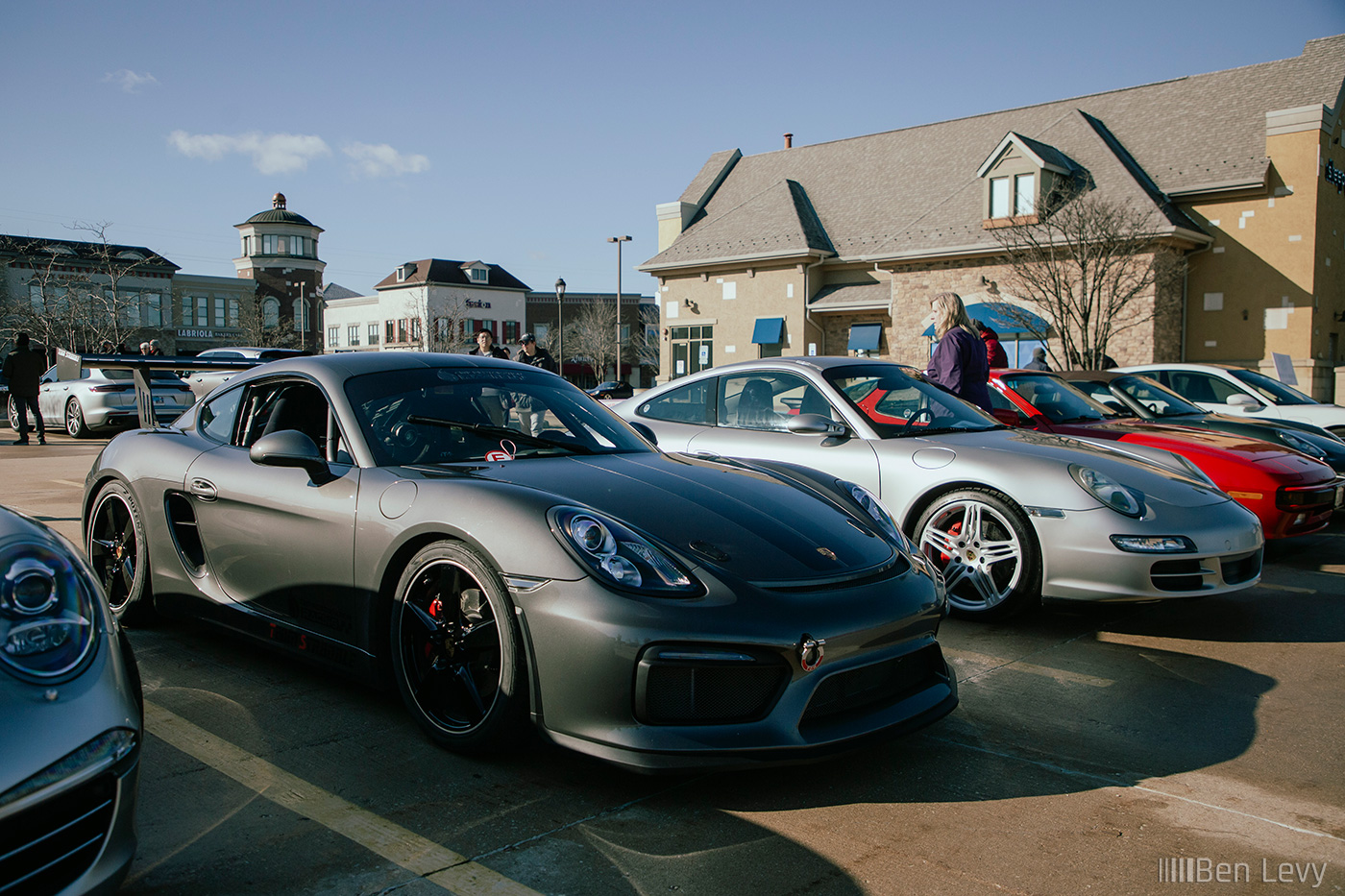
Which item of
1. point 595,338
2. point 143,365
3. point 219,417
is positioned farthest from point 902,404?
point 595,338

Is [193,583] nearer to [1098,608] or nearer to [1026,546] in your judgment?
[1026,546]

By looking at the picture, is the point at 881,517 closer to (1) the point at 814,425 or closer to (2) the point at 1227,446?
(1) the point at 814,425

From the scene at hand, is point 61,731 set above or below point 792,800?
above

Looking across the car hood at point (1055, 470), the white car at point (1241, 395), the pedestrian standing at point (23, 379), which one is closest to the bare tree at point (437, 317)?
the pedestrian standing at point (23, 379)

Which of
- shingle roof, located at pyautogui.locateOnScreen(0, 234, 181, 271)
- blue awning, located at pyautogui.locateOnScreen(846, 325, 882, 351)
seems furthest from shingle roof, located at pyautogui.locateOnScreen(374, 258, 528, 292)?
blue awning, located at pyautogui.locateOnScreen(846, 325, 882, 351)

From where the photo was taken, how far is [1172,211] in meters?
24.3

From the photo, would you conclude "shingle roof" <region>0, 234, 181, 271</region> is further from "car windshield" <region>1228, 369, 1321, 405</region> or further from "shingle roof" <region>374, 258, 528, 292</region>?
"car windshield" <region>1228, 369, 1321, 405</region>

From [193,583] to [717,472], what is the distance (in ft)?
7.20

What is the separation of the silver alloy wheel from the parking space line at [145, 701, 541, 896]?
3027 mm

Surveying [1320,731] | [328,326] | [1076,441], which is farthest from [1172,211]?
[328,326]

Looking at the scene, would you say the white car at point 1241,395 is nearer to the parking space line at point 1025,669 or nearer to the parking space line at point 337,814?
the parking space line at point 1025,669

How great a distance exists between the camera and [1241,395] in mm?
10227

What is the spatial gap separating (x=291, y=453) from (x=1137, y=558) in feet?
11.8
